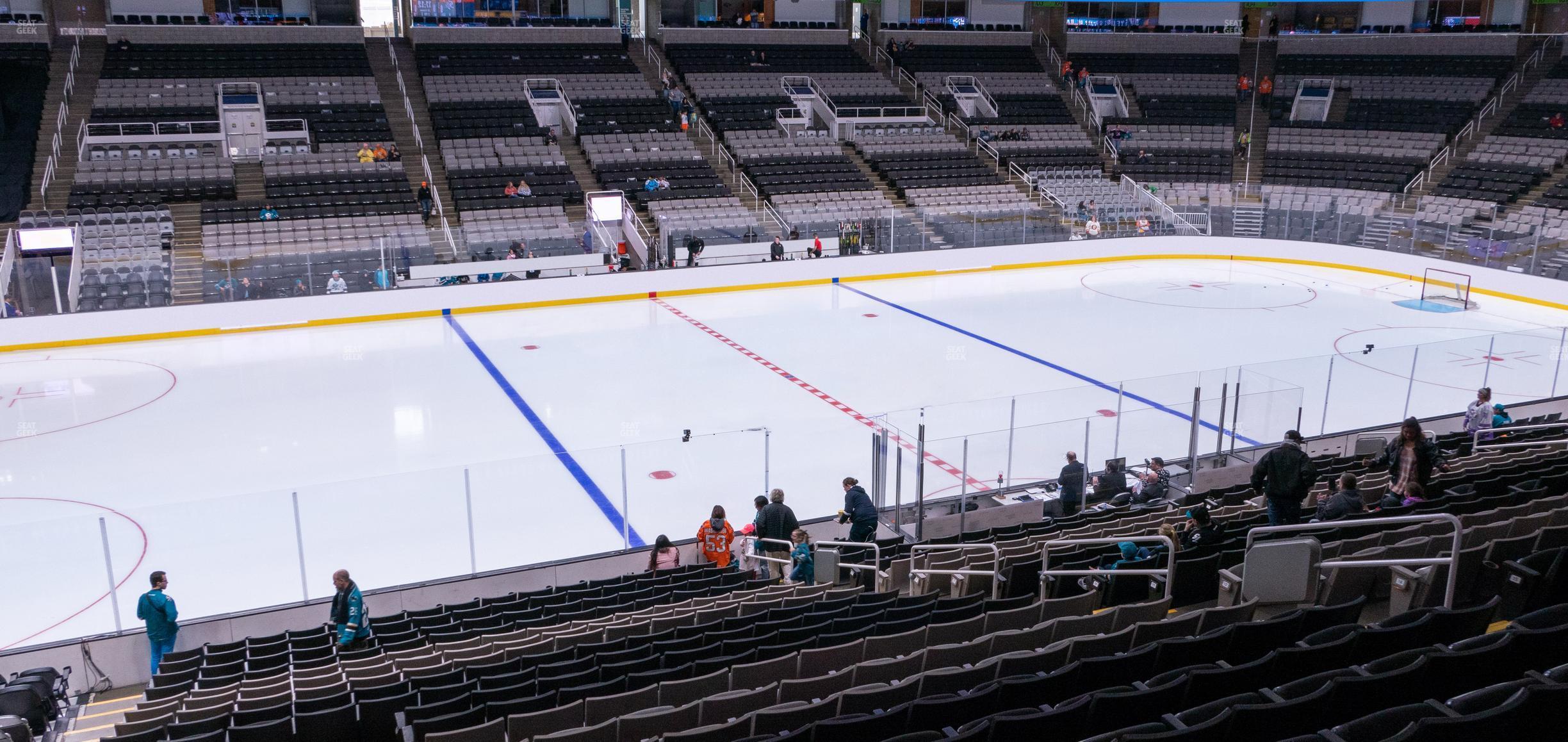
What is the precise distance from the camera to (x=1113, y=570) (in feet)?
22.9

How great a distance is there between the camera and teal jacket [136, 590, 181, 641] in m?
8.33

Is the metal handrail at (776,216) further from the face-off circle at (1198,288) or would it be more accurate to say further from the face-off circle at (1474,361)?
the face-off circle at (1474,361)

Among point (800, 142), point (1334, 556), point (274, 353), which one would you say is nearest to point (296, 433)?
point (274, 353)

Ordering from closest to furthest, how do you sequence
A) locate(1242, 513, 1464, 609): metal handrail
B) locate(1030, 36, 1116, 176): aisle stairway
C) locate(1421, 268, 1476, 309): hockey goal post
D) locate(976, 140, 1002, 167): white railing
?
locate(1242, 513, 1464, 609): metal handrail, locate(1421, 268, 1476, 309): hockey goal post, locate(976, 140, 1002, 167): white railing, locate(1030, 36, 1116, 176): aisle stairway

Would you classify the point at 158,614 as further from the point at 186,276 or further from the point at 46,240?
the point at 46,240

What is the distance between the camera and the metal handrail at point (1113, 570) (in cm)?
667

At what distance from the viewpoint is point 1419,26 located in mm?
38000

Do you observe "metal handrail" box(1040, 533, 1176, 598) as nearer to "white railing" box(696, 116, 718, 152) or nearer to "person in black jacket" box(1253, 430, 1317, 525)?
"person in black jacket" box(1253, 430, 1317, 525)

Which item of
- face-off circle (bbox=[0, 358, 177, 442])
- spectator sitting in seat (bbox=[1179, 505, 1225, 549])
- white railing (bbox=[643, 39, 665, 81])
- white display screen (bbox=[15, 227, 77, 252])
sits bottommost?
face-off circle (bbox=[0, 358, 177, 442])

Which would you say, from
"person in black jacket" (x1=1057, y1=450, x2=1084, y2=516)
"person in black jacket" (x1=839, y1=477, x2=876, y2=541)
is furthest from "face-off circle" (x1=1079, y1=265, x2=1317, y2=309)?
"person in black jacket" (x1=839, y1=477, x2=876, y2=541)

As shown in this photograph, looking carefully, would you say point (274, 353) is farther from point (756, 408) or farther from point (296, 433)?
point (756, 408)

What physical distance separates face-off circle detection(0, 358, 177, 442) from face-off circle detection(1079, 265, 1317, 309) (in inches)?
735

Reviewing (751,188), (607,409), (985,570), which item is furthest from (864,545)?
(751,188)

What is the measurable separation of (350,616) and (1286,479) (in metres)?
7.02
